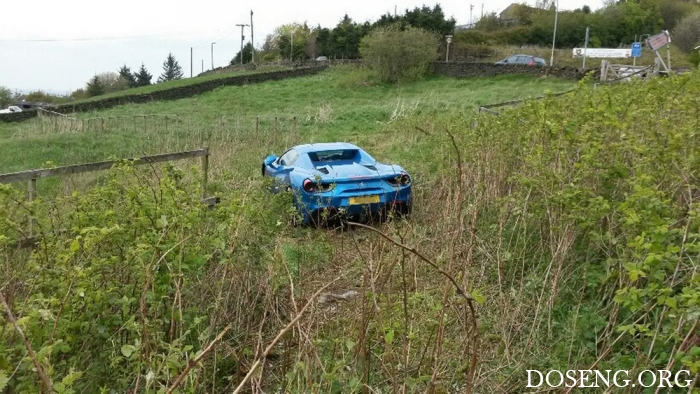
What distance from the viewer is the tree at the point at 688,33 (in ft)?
148

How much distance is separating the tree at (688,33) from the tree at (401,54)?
24602mm

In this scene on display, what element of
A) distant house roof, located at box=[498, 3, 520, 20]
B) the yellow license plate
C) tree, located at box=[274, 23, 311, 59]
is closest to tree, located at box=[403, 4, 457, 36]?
tree, located at box=[274, 23, 311, 59]

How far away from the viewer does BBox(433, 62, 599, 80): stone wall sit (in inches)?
1148

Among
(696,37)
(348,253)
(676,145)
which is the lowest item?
(348,253)

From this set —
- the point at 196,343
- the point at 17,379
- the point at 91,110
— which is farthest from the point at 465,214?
the point at 91,110

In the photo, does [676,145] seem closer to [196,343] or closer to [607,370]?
[607,370]

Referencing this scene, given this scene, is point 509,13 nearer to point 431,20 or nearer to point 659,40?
point 431,20

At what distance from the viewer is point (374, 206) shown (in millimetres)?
7492

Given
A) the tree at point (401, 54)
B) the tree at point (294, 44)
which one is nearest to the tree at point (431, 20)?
the tree at point (401, 54)

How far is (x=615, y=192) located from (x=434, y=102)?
18551 millimetres

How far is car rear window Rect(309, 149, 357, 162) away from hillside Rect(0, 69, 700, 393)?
6.94 feet

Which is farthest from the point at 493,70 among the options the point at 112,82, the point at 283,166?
the point at 112,82

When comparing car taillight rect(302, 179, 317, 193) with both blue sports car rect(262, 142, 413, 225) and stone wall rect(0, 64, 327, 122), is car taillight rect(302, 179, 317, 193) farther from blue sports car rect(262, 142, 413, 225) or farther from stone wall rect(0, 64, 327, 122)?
stone wall rect(0, 64, 327, 122)

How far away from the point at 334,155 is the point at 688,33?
48.5 meters
